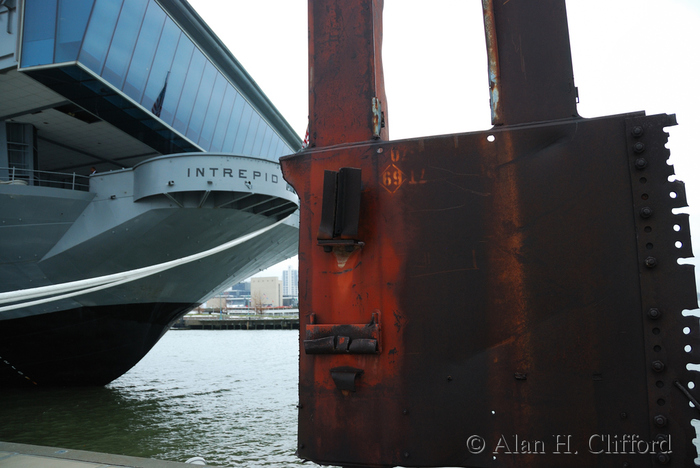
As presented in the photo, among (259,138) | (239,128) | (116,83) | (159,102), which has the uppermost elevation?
(259,138)

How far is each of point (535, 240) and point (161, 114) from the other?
57.5 ft

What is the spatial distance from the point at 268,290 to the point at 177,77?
126572mm

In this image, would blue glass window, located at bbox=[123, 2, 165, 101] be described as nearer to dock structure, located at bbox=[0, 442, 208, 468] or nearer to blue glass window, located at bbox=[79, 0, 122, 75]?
blue glass window, located at bbox=[79, 0, 122, 75]

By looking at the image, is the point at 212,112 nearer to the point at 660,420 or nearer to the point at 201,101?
the point at 201,101

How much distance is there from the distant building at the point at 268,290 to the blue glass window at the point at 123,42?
405ft

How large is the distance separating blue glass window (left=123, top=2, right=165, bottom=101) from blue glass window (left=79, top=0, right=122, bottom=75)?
4.02 feet

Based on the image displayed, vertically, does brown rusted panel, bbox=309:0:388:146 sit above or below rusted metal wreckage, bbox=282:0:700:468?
above

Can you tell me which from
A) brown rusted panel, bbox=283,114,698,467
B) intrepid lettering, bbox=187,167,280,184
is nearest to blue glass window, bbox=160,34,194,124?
intrepid lettering, bbox=187,167,280,184

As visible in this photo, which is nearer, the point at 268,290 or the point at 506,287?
the point at 506,287

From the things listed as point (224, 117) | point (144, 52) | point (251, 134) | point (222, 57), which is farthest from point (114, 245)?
point (251, 134)

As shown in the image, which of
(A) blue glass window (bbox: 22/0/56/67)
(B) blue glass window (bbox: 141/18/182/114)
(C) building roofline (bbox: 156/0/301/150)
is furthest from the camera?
(C) building roofline (bbox: 156/0/301/150)

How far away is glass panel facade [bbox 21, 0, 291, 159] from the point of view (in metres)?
A: 13.2

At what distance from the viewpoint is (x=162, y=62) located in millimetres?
17141

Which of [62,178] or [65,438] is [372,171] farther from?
[62,178]
